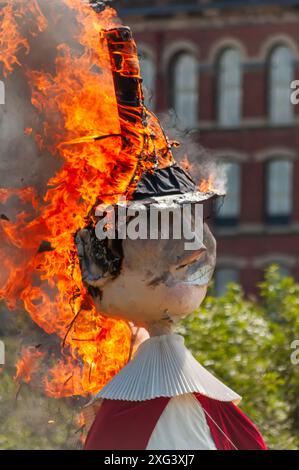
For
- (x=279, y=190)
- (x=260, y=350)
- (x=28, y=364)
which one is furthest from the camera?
(x=279, y=190)

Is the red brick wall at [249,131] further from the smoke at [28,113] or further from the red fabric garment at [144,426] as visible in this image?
the red fabric garment at [144,426]

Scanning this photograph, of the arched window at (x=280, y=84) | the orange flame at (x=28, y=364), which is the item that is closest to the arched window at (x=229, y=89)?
the arched window at (x=280, y=84)

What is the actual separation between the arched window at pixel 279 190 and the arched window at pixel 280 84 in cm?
114

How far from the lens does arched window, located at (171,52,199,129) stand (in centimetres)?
4300

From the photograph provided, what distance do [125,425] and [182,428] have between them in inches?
11.5

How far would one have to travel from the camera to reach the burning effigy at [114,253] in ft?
28.3

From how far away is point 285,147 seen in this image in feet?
138

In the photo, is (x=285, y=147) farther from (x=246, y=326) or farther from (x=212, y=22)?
(x=246, y=326)

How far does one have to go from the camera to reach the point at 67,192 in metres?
9.27

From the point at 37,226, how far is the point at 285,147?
109ft

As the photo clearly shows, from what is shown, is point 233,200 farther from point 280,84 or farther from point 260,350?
point 260,350

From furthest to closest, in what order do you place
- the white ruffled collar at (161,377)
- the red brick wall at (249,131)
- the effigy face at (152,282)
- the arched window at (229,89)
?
the arched window at (229,89) < the red brick wall at (249,131) < the effigy face at (152,282) < the white ruffled collar at (161,377)

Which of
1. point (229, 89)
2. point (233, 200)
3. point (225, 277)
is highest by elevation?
point (229, 89)

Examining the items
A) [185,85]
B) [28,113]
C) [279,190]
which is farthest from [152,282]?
[185,85]
